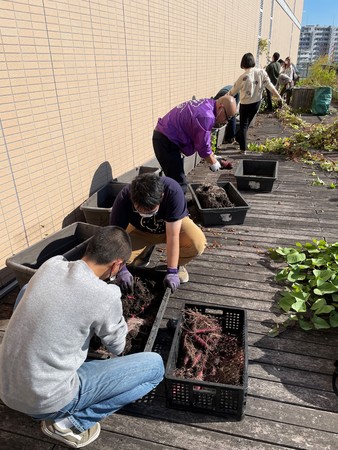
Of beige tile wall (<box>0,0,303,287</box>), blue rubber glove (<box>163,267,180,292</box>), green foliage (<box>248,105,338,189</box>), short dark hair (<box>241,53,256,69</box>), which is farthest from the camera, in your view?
green foliage (<box>248,105,338,189</box>)

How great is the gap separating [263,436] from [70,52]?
332 centimetres

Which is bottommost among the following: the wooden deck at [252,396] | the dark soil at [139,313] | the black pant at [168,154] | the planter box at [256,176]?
the wooden deck at [252,396]

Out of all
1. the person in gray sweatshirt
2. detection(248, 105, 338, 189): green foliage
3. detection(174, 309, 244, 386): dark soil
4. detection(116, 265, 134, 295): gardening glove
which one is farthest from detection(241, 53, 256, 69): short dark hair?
the person in gray sweatshirt

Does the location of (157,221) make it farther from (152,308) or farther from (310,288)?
(310,288)

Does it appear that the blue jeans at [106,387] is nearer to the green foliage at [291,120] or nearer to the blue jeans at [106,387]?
the blue jeans at [106,387]

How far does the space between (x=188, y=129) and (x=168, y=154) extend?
0.36m

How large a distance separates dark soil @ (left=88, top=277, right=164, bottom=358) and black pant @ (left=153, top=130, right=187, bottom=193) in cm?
152

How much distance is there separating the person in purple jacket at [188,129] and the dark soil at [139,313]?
60.1 inches

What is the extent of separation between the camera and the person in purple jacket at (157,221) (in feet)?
6.53

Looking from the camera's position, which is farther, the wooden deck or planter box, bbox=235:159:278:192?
planter box, bbox=235:159:278:192

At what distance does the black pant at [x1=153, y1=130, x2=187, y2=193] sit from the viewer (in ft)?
10.9

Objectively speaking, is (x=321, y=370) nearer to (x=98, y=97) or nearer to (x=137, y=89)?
(x=98, y=97)

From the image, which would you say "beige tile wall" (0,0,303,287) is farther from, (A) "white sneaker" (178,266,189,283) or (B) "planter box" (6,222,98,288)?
(A) "white sneaker" (178,266,189,283)

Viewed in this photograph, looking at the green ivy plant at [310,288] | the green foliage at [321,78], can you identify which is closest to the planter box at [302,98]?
the green foliage at [321,78]
